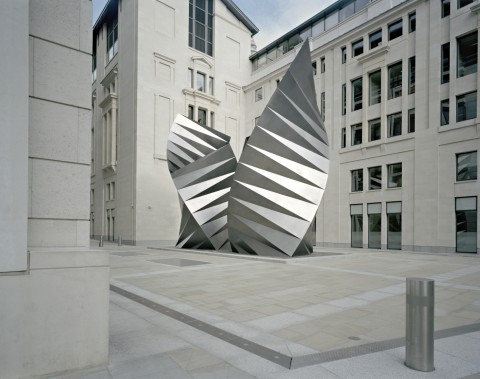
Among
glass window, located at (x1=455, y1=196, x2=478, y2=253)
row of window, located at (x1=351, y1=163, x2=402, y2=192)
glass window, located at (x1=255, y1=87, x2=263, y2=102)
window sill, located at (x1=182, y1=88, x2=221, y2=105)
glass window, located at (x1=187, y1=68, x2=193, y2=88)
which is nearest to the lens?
glass window, located at (x1=455, y1=196, x2=478, y2=253)

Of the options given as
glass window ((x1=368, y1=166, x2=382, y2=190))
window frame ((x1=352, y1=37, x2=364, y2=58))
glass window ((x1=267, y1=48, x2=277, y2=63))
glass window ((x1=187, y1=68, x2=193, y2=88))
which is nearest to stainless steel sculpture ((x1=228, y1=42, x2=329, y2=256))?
glass window ((x1=368, y1=166, x2=382, y2=190))

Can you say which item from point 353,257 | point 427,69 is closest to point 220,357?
point 353,257

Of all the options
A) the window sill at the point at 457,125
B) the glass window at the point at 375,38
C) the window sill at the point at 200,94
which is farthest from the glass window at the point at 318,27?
the window sill at the point at 457,125

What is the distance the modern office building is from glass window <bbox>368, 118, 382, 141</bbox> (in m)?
0.09

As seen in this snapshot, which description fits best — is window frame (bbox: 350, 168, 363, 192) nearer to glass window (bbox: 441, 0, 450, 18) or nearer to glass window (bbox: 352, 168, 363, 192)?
glass window (bbox: 352, 168, 363, 192)

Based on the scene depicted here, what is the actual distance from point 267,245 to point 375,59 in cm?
2002

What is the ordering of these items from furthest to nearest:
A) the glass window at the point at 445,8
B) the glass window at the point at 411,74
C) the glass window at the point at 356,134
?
the glass window at the point at 356,134 → the glass window at the point at 411,74 → the glass window at the point at 445,8

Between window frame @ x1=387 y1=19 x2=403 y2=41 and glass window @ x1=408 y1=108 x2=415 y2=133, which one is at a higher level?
window frame @ x1=387 y1=19 x2=403 y2=41

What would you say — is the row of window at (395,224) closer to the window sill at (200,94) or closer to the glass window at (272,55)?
the window sill at (200,94)

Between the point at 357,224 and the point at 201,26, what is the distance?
27716mm

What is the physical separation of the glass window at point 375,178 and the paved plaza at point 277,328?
18055 mm

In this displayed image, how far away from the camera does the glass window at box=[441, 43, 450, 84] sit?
25.7 metres

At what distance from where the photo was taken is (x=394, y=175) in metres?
28.5

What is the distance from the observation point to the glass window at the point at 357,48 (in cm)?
3164
